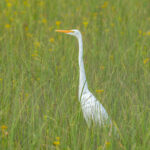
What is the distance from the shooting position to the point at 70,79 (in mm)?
2793

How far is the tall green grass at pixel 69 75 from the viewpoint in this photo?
2.06 meters

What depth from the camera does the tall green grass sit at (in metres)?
2.06

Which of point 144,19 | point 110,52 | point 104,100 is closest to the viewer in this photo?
point 104,100

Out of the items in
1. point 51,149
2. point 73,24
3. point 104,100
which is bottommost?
point 51,149

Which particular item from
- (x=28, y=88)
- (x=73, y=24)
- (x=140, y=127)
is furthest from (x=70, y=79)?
(x=73, y=24)

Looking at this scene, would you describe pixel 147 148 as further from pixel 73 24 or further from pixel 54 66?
pixel 73 24

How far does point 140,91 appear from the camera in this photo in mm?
2936

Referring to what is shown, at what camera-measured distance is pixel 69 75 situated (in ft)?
9.32

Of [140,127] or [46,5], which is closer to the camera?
[140,127]

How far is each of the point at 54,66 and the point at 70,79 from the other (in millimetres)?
232

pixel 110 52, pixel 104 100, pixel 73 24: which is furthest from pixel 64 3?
pixel 104 100

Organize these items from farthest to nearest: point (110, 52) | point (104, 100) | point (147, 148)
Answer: point (110, 52) < point (104, 100) < point (147, 148)

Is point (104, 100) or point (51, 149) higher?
point (104, 100)

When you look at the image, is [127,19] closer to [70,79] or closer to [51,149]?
[70,79]
